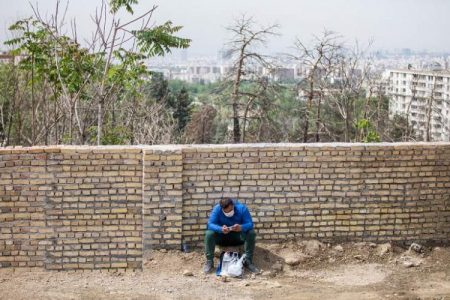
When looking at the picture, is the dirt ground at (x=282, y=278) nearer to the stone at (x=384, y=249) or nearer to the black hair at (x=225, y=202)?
the stone at (x=384, y=249)

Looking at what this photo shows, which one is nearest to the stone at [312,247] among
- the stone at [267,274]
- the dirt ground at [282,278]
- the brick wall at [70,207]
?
the dirt ground at [282,278]

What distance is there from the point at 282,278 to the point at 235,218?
933 mm

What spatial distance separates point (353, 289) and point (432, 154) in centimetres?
225

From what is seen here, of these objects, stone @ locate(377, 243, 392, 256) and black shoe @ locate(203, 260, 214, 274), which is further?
stone @ locate(377, 243, 392, 256)

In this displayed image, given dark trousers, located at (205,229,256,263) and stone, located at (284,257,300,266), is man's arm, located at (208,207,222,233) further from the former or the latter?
stone, located at (284,257,300,266)

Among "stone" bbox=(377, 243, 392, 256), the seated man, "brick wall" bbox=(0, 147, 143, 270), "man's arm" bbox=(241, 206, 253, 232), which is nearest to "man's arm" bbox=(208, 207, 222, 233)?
the seated man

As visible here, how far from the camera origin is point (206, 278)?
7031 mm

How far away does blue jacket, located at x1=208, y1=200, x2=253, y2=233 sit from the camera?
23.6 ft

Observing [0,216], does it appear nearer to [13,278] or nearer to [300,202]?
[13,278]

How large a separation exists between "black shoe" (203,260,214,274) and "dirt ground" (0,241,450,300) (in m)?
0.07

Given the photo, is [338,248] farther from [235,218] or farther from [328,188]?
[235,218]

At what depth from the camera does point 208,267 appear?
7.18m

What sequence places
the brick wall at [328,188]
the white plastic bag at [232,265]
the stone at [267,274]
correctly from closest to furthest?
the white plastic bag at [232,265] → the stone at [267,274] → the brick wall at [328,188]

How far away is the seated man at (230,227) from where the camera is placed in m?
7.13
